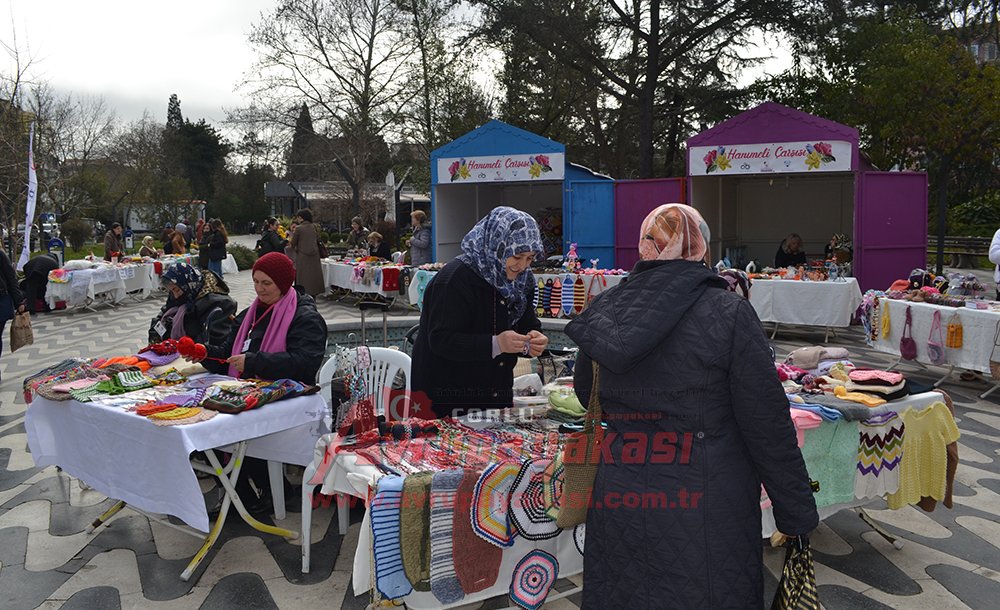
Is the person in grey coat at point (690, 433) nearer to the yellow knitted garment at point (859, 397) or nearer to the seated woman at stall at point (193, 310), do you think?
the yellow knitted garment at point (859, 397)

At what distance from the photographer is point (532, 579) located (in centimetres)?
244

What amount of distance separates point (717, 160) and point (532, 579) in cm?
972

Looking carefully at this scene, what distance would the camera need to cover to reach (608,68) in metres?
17.7

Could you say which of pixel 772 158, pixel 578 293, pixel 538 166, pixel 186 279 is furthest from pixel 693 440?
pixel 538 166

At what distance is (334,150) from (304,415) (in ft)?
73.6

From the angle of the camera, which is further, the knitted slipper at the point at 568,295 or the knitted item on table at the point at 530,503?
the knitted slipper at the point at 568,295

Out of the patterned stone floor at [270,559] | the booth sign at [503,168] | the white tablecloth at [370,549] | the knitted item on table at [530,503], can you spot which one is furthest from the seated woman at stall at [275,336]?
the booth sign at [503,168]

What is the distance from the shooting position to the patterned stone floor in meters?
2.95

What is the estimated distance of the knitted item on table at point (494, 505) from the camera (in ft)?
7.66

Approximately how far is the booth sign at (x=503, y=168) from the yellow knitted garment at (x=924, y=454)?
9417 mm

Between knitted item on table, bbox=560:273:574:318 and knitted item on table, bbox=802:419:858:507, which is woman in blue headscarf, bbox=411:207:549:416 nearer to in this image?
knitted item on table, bbox=802:419:858:507

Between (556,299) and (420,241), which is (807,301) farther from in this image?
(420,241)

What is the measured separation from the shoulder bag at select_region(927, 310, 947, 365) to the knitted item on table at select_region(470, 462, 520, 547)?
5349 mm

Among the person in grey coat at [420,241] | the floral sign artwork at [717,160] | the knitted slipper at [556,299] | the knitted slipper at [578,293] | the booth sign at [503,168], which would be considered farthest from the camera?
the booth sign at [503,168]
